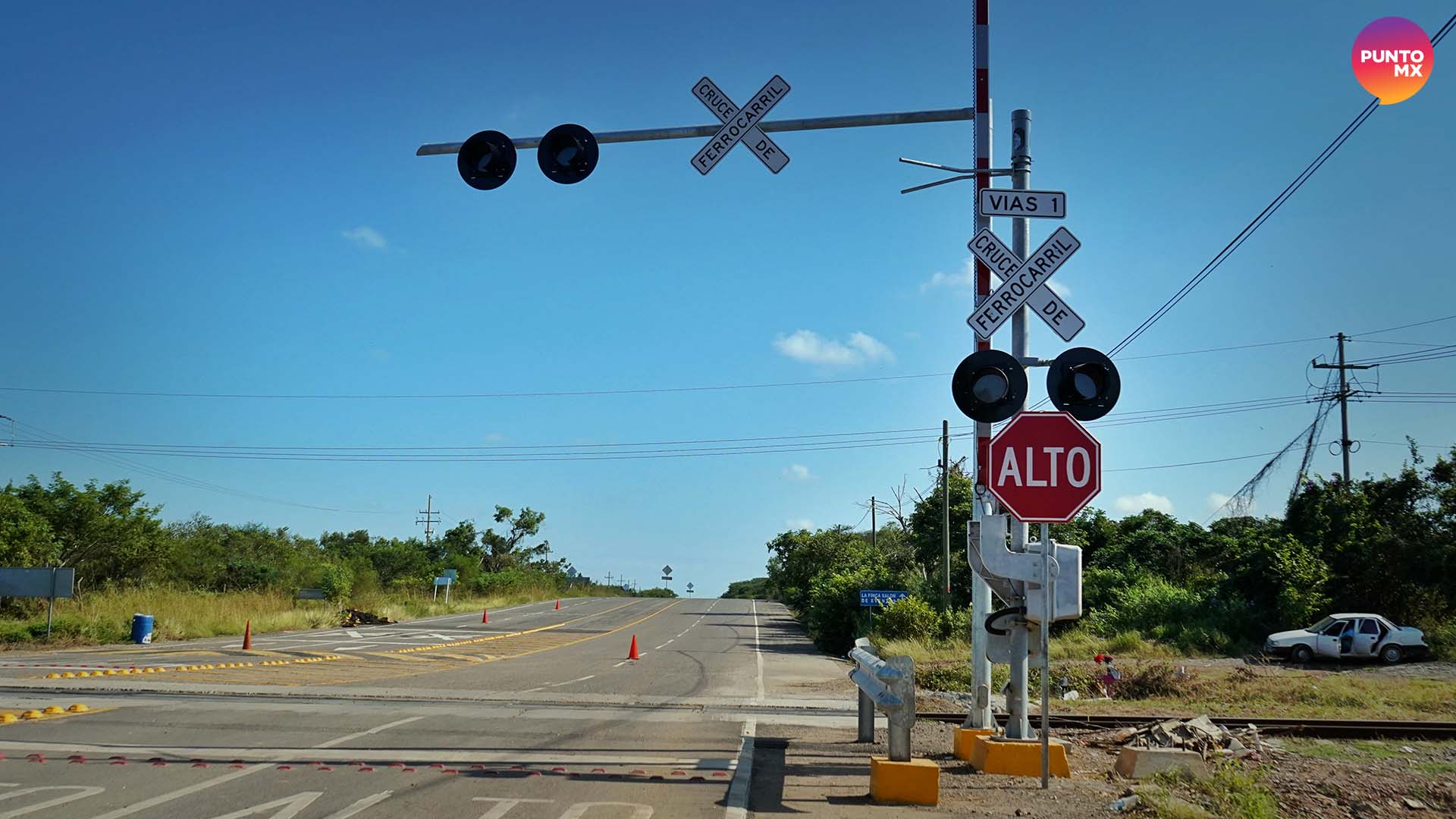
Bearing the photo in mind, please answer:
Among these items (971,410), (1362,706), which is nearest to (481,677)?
(971,410)

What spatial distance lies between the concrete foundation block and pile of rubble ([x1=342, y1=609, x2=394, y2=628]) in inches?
1675

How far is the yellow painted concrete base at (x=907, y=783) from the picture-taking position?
8.23m

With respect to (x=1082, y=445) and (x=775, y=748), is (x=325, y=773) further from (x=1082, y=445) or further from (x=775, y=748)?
(x=1082, y=445)

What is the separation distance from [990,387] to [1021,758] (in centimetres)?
344

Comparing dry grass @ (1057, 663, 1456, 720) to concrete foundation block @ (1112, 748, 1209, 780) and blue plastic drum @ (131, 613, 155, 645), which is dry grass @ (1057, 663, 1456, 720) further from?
blue plastic drum @ (131, 613, 155, 645)

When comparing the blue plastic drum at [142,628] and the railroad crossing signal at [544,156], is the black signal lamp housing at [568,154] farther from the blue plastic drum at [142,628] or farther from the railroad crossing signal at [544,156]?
the blue plastic drum at [142,628]

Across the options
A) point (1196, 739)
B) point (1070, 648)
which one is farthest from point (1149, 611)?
point (1196, 739)

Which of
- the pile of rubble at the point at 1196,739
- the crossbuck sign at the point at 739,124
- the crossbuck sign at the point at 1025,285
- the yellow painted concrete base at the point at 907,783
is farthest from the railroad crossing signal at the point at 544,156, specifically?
the pile of rubble at the point at 1196,739

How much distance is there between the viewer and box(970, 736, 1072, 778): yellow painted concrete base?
30.7ft

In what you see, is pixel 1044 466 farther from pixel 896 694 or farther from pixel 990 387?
pixel 896 694

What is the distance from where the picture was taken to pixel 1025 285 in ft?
32.0

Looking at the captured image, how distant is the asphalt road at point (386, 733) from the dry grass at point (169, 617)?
14.6 feet

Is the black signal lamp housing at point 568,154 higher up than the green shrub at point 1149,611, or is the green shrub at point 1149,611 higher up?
the black signal lamp housing at point 568,154

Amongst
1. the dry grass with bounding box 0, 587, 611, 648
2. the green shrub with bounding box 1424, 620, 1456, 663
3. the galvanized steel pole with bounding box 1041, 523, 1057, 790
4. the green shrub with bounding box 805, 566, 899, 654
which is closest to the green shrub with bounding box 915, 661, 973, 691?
the galvanized steel pole with bounding box 1041, 523, 1057, 790
